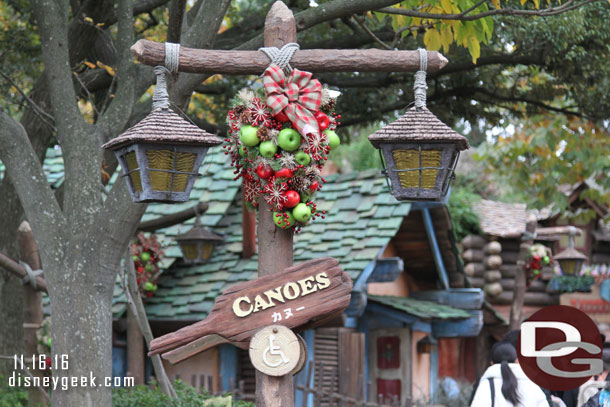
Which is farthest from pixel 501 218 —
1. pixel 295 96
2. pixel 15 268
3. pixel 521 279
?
pixel 295 96

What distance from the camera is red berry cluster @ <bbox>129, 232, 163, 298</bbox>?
11.8 m

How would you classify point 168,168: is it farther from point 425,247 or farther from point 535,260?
point 535,260

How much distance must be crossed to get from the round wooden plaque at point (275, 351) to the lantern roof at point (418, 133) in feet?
4.04

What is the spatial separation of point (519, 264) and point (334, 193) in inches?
186

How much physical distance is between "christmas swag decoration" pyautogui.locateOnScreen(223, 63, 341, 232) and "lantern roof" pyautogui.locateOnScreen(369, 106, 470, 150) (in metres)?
0.30

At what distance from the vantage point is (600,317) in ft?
69.6

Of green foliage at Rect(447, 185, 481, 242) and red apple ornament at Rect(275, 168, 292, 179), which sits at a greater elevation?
green foliage at Rect(447, 185, 481, 242)

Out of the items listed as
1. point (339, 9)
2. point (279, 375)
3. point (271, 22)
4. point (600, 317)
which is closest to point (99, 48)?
point (339, 9)

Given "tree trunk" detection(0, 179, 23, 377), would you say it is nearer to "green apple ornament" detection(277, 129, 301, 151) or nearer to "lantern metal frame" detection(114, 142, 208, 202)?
"lantern metal frame" detection(114, 142, 208, 202)

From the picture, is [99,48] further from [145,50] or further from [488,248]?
[488,248]

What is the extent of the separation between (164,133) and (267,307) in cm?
114

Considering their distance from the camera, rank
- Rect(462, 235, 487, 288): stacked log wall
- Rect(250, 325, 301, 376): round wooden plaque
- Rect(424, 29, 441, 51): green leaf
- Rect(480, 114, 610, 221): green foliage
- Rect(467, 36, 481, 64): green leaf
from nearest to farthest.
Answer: Rect(250, 325, 301, 376): round wooden plaque, Rect(467, 36, 481, 64): green leaf, Rect(424, 29, 441, 51): green leaf, Rect(480, 114, 610, 221): green foliage, Rect(462, 235, 487, 288): stacked log wall

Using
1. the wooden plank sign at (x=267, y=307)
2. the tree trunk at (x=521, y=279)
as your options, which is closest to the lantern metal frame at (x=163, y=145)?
the wooden plank sign at (x=267, y=307)

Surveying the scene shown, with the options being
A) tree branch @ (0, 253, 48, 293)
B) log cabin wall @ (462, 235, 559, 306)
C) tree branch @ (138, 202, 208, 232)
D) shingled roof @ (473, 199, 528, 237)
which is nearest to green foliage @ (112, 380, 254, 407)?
tree branch @ (0, 253, 48, 293)
